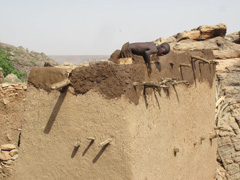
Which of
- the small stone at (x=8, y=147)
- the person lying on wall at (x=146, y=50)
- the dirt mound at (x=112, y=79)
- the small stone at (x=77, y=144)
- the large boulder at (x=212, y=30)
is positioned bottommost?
the small stone at (x=8, y=147)

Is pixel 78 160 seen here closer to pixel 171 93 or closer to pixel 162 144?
pixel 162 144

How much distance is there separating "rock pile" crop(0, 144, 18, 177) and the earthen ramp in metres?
3.49

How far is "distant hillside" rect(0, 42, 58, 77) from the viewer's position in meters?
16.9

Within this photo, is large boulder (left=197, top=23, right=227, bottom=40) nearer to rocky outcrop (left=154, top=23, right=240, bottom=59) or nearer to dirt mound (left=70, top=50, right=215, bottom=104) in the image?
rocky outcrop (left=154, top=23, right=240, bottom=59)

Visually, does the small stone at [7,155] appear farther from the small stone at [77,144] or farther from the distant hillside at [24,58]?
the distant hillside at [24,58]

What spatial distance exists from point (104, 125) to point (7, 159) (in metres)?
4.99

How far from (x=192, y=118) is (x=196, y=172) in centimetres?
108

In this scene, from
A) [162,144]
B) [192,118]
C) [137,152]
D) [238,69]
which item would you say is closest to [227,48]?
[238,69]

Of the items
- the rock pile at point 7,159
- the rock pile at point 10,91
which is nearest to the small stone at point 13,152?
the rock pile at point 7,159

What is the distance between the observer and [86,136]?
3262 millimetres

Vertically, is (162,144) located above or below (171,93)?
below

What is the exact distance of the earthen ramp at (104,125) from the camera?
10.1 feet

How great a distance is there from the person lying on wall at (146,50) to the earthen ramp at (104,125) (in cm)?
17

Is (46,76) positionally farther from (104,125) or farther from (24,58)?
(24,58)
